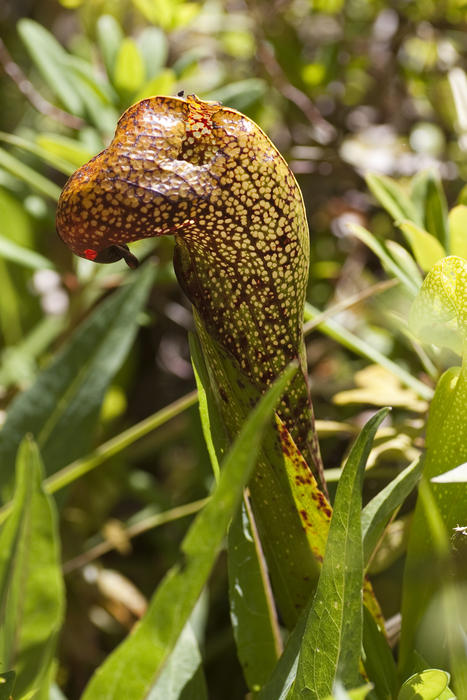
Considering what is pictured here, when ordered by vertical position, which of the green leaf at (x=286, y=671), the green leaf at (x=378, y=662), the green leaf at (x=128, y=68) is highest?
the green leaf at (x=128, y=68)

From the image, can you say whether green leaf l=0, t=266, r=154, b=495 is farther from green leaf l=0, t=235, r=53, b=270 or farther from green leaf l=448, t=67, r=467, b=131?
green leaf l=448, t=67, r=467, b=131

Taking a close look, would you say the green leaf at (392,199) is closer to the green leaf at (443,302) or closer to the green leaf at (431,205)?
the green leaf at (431,205)

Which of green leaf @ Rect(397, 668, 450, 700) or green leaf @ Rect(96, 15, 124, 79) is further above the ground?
green leaf @ Rect(96, 15, 124, 79)

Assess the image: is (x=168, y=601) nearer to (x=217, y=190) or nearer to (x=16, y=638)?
(x=16, y=638)

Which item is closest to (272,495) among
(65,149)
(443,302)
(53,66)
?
(443,302)

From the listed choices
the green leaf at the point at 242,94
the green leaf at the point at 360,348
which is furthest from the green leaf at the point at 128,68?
the green leaf at the point at 360,348

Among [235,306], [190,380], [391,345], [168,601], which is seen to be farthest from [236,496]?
[190,380]

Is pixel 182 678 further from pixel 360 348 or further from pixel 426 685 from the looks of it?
pixel 360 348

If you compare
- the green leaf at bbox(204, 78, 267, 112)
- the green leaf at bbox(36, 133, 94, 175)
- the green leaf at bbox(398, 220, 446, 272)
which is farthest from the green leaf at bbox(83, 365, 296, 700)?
the green leaf at bbox(204, 78, 267, 112)
